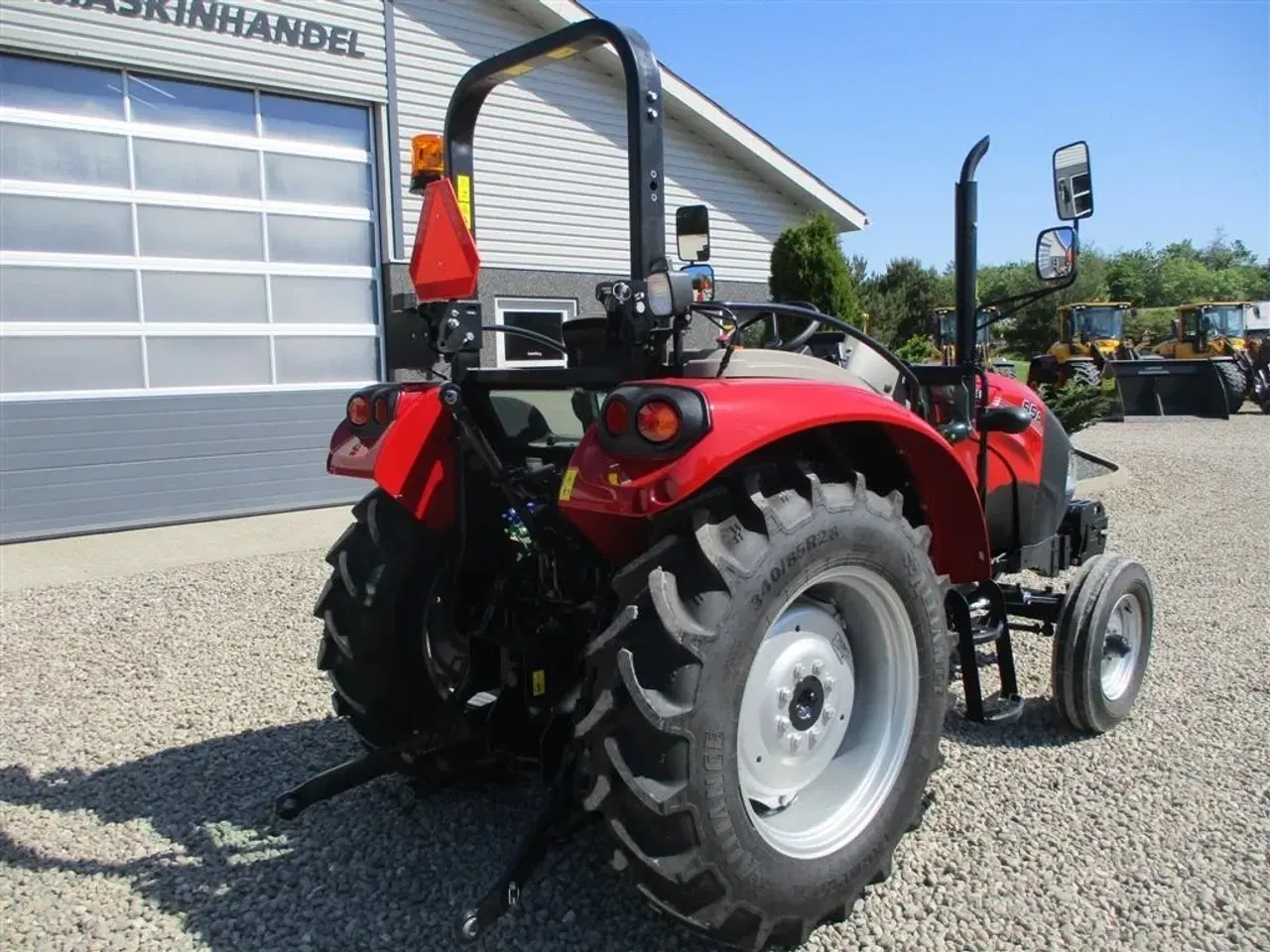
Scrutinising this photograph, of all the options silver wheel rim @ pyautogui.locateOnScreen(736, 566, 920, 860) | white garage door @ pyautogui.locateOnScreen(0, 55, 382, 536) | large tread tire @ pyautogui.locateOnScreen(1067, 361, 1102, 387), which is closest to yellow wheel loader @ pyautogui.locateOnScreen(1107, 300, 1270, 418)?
large tread tire @ pyautogui.locateOnScreen(1067, 361, 1102, 387)

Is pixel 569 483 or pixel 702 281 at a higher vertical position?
pixel 702 281

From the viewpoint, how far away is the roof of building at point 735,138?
1022cm

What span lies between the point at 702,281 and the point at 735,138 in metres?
9.36

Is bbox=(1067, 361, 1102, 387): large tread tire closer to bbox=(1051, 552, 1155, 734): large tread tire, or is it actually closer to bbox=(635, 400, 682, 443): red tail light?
bbox=(1051, 552, 1155, 734): large tread tire

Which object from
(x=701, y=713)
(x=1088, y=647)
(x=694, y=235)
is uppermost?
(x=694, y=235)

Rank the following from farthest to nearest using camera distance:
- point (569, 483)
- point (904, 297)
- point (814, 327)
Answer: point (904, 297), point (814, 327), point (569, 483)

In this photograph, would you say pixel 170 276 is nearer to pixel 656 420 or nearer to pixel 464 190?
pixel 464 190

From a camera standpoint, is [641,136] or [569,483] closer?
[569,483]

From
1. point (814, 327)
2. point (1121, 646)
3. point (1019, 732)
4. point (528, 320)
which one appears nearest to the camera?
point (814, 327)

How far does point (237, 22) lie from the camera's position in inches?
332

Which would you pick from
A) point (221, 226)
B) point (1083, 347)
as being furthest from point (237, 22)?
point (1083, 347)

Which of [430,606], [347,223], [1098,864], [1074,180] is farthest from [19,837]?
[347,223]

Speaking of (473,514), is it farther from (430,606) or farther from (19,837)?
(19,837)

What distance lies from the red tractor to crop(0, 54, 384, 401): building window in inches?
240
